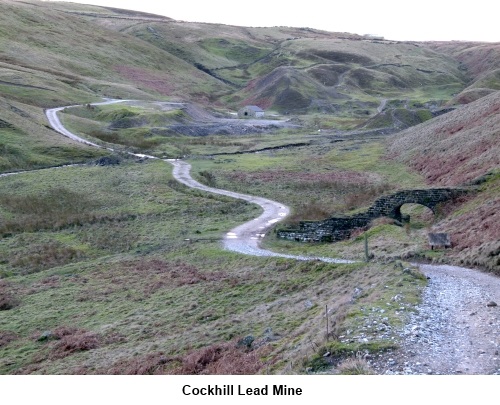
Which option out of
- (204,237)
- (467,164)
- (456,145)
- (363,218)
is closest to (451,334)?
(363,218)

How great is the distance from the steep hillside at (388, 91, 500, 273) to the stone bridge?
4.23 ft

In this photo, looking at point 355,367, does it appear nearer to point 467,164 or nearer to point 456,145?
point 467,164

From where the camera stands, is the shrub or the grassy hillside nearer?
the shrub

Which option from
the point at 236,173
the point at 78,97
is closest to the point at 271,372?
the point at 236,173

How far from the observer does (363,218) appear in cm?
3894

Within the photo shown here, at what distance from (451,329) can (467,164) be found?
37.8 meters

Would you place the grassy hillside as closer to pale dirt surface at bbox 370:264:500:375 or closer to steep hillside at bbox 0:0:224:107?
pale dirt surface at bbox 370:264:500:375

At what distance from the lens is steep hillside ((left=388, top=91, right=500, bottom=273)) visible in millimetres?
27656

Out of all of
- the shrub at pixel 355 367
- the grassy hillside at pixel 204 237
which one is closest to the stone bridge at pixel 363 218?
the grassy hillside at pixel 204 237

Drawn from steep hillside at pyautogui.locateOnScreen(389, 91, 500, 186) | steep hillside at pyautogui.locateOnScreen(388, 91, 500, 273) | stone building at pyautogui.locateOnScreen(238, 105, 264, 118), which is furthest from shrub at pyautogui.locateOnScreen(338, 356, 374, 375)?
stone building at pyautogui.locateOnScreen(238, 105, 264, 118)

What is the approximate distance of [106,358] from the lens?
21844 millimetres

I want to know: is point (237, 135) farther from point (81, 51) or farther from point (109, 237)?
point (81, 51)
